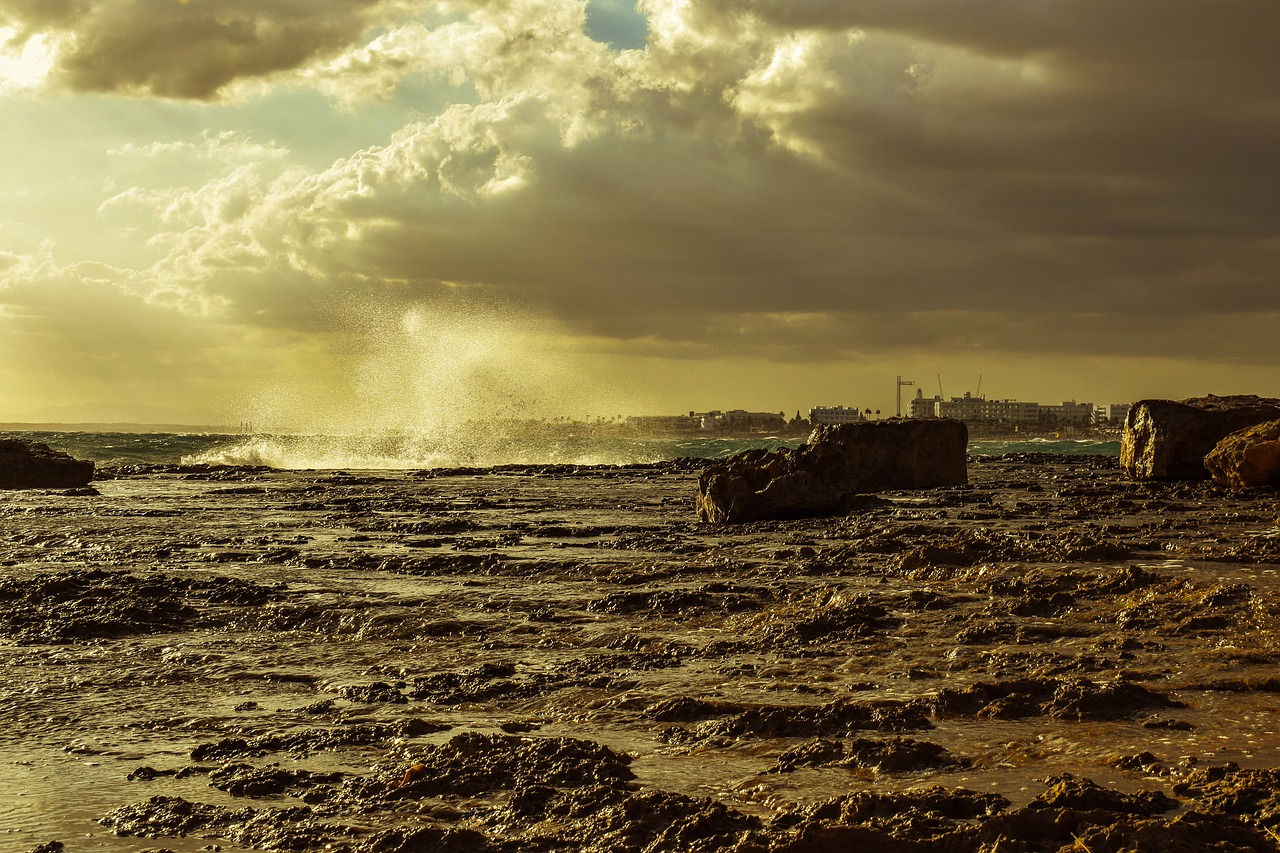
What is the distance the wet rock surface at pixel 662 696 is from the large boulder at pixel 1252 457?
3992mm

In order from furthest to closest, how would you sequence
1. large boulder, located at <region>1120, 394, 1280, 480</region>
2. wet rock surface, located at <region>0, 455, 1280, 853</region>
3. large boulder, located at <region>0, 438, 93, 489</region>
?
large boulder, located at <region>0, 438, 93, 489</region>
large boulder, located at <region>1120, 394, 1280, 480</region>
wet rock surface, located at <region>0, 455, 1280, 853</region>

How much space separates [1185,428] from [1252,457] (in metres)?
3.76

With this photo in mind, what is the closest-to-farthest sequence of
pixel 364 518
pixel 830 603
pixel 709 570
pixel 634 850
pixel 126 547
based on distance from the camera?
pixel 634 850 → pixel 830 603 → pixel 709 570 → pixel 126 547 → pixel 364 518

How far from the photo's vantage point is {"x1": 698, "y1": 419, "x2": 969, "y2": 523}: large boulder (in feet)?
58.4

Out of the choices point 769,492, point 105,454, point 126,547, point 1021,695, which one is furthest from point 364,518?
point 105,454

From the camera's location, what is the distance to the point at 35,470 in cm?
3123

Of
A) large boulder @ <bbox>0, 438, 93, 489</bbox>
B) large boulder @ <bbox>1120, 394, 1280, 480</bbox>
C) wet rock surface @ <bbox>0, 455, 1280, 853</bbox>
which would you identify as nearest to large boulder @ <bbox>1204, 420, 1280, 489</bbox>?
large boulder @ <bbox>1120, 394, 1280, 480</bbox>

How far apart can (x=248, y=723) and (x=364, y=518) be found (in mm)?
14672

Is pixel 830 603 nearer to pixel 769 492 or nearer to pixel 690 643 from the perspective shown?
pixel 690 643

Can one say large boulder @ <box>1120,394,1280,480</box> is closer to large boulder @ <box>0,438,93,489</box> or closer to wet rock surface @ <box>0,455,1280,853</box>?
wet rock surface @ <box>0,455,1280,853</box>

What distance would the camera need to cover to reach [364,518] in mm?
20500

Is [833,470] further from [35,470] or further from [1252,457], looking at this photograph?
[35,470]

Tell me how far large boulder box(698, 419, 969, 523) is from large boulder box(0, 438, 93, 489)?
21.6 metres

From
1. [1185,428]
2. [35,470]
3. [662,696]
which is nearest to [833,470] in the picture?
[1185,428]
